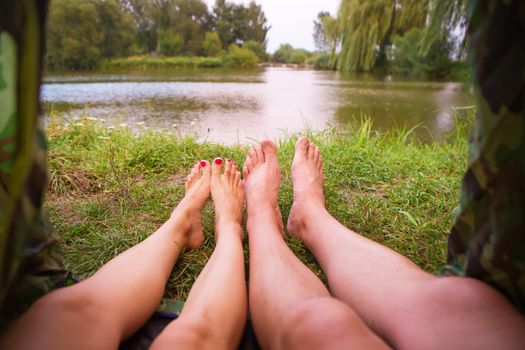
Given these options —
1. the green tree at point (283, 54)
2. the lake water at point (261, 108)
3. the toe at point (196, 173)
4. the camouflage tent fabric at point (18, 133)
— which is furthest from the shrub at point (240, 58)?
the camouflage tent fabric at point (18, 133)

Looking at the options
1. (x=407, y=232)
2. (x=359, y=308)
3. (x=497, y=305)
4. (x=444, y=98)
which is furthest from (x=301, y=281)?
(x=444, y=98)

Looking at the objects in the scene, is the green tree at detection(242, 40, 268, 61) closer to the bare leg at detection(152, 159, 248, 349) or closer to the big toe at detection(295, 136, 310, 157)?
the big toe at detection(295, 136, 310, 157)

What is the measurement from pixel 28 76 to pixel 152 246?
51 centimetres

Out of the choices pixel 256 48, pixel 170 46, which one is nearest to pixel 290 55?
pixel 256 48

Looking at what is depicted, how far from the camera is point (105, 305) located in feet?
1.72

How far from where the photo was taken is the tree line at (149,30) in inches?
546

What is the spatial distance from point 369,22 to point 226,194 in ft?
31.8

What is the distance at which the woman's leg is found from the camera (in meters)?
0.42

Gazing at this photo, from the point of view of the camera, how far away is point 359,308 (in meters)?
0.59

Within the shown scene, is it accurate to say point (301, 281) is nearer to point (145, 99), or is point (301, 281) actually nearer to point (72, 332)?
point (72, 332)

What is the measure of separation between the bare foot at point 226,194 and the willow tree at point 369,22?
934 cm

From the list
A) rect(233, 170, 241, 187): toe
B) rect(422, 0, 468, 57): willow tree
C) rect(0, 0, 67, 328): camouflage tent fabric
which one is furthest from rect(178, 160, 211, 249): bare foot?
rect(422, 0, 468, 57): willow tree

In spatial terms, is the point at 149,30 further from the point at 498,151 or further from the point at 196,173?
the point at 498,151

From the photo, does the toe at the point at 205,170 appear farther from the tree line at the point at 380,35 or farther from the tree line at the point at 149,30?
the tree line at the point at 149,30
